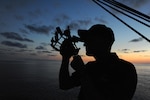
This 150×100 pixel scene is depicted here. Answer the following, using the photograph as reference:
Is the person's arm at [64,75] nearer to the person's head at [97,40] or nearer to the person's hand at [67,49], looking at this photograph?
the person's hand at [67,49]

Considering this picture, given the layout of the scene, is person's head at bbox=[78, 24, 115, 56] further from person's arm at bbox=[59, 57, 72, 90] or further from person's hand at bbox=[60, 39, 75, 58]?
person's arm at bbox=[59, 57, 72, 90]

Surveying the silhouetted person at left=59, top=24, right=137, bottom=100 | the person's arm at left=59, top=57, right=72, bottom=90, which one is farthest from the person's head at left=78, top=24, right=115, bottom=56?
the person's arm at left=59, top=57, right=72, bottom=90

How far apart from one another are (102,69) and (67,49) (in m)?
0.55

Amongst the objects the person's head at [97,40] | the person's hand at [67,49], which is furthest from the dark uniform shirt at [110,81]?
the person's hand at [67,49]

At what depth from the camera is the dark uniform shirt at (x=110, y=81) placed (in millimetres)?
2147

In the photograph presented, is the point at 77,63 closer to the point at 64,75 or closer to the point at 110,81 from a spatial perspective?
the point at 110,81

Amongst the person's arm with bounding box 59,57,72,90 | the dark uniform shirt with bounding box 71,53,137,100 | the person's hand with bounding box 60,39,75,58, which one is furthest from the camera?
the person's arm with bounding box 59,57,72,90

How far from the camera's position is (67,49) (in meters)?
2.59

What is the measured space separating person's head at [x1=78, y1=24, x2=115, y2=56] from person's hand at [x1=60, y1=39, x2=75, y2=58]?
0.18 m

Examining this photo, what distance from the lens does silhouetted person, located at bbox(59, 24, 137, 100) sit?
89.0 inches

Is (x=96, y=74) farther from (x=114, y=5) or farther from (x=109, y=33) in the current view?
(x=114, y=5)

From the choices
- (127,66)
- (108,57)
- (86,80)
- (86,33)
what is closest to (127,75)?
(127,66)

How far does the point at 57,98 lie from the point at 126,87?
68.8 meters

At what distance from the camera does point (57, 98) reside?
225ft
